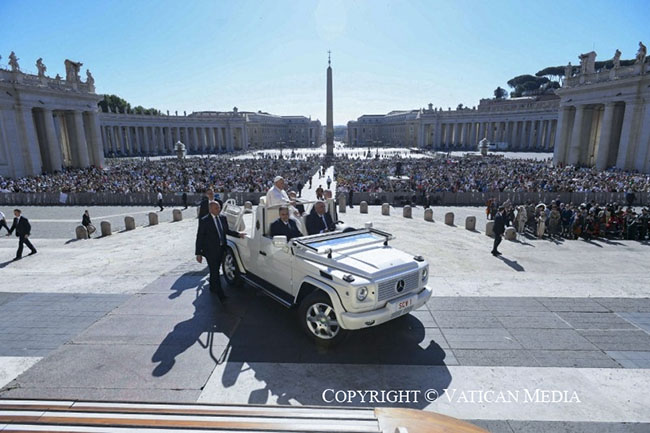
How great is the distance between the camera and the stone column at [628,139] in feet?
130

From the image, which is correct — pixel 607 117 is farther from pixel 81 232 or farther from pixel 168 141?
pixel 168 141

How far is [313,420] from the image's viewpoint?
2.15m

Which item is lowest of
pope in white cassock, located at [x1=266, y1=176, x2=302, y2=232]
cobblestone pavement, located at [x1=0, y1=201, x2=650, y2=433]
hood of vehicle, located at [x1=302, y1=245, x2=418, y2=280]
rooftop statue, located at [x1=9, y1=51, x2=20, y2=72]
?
cobblestone pavement, located at [x1=0, y1=201, x2=650, y2=433]

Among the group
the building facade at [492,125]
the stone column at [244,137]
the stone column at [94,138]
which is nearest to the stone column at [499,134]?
the building facade at [492,125]

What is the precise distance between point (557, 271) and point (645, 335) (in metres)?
3.69

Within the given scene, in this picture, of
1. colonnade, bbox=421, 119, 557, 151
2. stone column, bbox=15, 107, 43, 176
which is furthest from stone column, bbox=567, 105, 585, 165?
stone column, bbox=15, 107, 43, 176

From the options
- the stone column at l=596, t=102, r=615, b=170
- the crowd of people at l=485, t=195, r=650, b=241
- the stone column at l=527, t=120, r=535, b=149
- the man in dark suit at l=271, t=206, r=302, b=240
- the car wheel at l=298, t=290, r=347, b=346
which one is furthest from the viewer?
the stone column at l=527, t=120, r=535, b=149

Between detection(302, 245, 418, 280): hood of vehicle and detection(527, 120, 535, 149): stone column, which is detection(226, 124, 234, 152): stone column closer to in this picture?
detection(527, 120, 535, 149): stone column

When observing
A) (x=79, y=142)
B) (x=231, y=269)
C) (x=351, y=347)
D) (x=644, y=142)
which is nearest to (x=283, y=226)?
(x=231, y=269)

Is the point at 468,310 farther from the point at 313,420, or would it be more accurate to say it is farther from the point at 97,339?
the point at 97,339

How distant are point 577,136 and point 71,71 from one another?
69.8 metres

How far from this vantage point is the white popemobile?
193 inches

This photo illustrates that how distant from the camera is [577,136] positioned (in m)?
48.8

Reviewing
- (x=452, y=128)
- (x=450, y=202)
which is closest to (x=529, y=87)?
(x=452, y=128)
